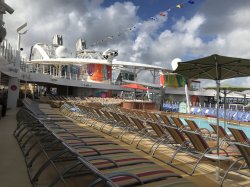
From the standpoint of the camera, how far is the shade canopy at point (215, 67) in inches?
166

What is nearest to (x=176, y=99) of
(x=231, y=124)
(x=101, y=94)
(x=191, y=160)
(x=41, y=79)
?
(x=101, y=94)

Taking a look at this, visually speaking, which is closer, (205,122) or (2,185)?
(2,185)

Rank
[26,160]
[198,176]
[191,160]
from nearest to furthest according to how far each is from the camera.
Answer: [198,176] < [26,160] < [191,160]

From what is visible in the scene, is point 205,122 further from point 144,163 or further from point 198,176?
point 144,163

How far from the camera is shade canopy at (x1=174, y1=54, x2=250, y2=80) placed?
4.21 metres

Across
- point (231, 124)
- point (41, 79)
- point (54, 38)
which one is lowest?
point (231, 124)

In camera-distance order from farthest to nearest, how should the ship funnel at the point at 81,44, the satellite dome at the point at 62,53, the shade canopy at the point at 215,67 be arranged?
the ship funnel at the point at 81,44 → the satellite dome at the point at 62,53 → the shade canopy at the point at 215,67

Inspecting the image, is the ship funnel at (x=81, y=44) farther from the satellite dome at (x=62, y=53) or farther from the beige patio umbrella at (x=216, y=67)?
the beige patio umbrella at (x=216, y=67)

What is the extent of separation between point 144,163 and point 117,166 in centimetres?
37

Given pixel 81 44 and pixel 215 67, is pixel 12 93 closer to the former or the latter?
pixel 215 67

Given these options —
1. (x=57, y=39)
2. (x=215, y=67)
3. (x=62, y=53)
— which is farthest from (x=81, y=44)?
(x=215, y=67)

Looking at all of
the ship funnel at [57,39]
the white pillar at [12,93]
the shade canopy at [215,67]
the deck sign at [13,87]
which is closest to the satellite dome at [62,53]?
the ship funnel at [57,39]

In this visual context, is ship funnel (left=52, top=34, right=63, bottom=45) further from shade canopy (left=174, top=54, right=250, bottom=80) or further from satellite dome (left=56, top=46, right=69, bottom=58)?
shade canopy (left=174, top=54, right=250, bottom=80)

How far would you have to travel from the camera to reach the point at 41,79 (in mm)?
26188
